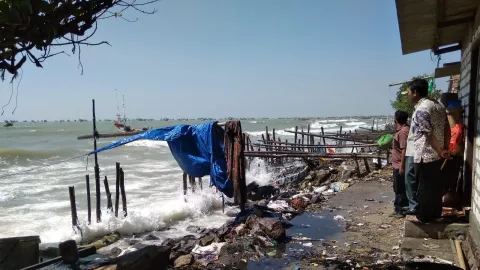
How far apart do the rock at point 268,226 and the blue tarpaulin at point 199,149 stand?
39.8 inches

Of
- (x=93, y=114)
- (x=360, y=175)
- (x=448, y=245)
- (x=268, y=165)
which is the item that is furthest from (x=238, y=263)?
(x=268, y=165)

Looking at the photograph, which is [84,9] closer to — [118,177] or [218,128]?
[218,128]

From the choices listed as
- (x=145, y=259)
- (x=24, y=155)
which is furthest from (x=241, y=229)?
(x=24, y=155)

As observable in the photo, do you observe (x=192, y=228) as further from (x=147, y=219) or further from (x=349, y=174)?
(x=349, y=174)

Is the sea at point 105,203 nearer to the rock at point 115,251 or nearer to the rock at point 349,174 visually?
the rock at point 115,251

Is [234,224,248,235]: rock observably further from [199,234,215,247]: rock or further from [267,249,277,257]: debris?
[267,249,277,257]: debris

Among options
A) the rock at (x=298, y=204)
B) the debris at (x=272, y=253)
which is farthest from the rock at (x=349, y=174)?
the debris at (x=272, y=253)

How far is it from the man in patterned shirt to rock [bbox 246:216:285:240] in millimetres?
2190

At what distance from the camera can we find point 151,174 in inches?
760

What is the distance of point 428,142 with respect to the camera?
4324 millimetres

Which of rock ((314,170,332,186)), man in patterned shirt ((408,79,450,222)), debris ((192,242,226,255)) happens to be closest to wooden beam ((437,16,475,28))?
man in patterned shirt ((408,79,450,222))

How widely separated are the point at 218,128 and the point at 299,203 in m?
2.66

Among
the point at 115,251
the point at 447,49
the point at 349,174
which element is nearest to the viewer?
the point at 447,49

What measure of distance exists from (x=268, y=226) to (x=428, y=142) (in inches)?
111
